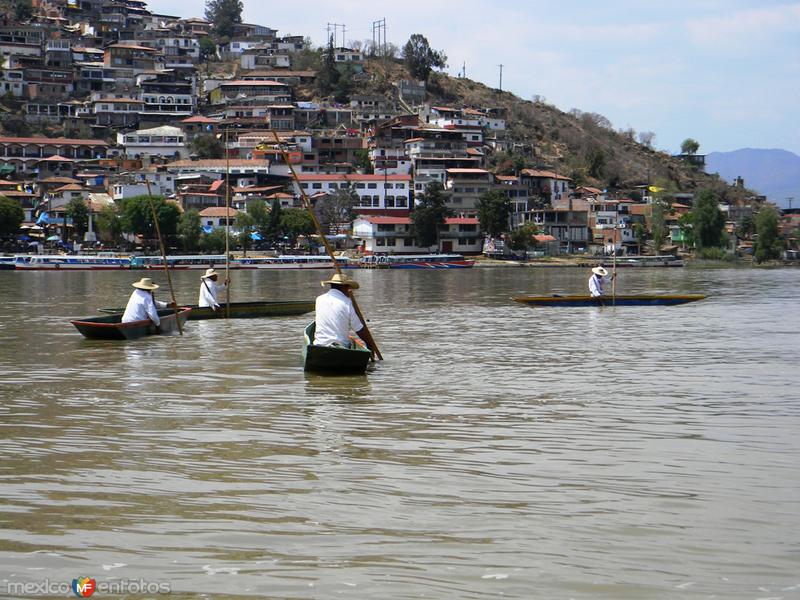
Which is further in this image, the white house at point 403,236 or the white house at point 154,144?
the white house at point 154,144

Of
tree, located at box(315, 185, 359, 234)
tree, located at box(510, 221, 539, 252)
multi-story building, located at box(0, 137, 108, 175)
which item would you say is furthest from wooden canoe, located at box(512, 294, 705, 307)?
multi-story building, located at box(0, 137, 108, 175)

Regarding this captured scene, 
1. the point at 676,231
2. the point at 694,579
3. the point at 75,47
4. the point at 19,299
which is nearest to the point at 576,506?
the point at 694,579

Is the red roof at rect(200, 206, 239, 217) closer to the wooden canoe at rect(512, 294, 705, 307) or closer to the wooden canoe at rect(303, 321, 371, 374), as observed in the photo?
the wooden canoe at rect(512, 294, 705, 307)

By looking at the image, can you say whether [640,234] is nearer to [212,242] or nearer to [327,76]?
[212,242]

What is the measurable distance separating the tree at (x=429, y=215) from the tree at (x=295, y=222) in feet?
28.0

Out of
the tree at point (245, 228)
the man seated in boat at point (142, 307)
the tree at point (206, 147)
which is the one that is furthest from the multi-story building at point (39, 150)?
the man seated in boat at point (142, 307)

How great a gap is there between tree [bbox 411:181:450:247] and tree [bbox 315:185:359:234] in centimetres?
546

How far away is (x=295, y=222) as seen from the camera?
7831 centimetres

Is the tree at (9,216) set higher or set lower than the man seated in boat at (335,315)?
higher

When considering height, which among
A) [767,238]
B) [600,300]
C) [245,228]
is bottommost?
[600,300]

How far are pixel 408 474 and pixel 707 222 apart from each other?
8185cm

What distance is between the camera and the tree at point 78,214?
78.1 meters

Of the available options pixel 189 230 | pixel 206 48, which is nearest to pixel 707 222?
→ pixel 189 230

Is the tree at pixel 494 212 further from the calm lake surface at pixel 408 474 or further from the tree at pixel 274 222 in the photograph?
the calm lake surface at pixel 408 474
